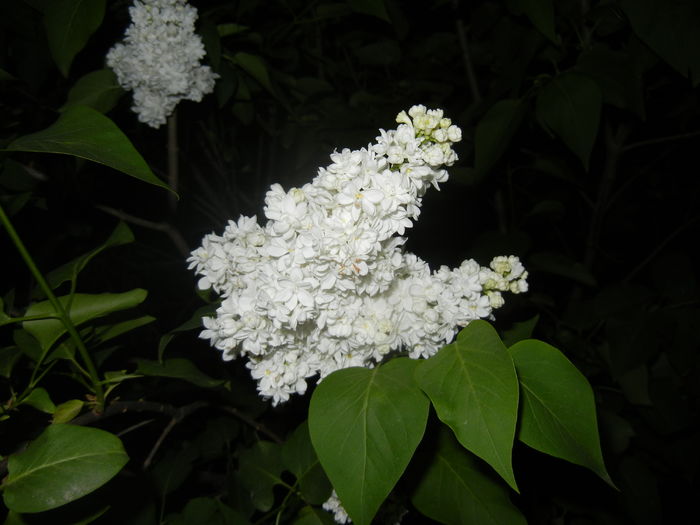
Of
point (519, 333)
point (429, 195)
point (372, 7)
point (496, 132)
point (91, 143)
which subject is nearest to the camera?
point (91, 143)

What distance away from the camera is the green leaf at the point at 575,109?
1.35 metres

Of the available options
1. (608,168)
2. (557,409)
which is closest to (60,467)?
(557,409)

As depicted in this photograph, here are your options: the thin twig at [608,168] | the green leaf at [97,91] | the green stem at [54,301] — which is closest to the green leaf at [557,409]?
the green stem at [54,301]

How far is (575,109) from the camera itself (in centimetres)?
138

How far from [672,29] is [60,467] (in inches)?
63.6

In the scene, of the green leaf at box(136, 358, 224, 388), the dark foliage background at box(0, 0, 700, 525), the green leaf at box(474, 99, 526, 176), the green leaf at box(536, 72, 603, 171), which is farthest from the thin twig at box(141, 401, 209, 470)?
the green leaf at box(536, 72, 603, 171)

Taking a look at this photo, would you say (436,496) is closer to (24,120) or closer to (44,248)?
(44,248)

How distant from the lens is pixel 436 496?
924 mm

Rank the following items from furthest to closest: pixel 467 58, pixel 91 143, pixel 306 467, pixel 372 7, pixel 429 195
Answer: pixel 467 58 < pixel 429 195 < pixel 372 7 < pixel 306 467 < pixel 91 143

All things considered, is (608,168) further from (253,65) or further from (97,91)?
(97,91)

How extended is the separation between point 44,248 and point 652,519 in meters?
2.45

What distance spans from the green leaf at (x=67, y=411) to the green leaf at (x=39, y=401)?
0.01 metres

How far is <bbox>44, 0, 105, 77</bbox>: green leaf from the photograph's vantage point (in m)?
1.16

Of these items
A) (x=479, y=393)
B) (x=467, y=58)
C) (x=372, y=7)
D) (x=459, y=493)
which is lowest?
(x=459, y=493)
